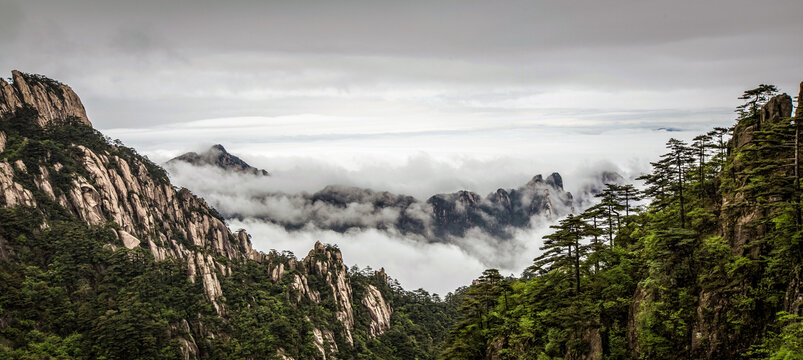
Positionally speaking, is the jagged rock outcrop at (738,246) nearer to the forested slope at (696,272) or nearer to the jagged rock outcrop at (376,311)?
the forested slope at (696,272)

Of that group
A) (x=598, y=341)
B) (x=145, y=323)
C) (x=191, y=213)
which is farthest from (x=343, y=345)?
Result: (x=598, y=341)

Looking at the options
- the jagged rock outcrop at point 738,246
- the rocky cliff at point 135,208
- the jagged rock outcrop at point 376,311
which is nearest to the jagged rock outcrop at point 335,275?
the rocky cliff at point 135,208

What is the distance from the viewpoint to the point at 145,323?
8000 centimetres

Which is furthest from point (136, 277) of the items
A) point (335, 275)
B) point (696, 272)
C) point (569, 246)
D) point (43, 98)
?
point (696, 272)

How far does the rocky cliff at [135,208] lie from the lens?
105 metres

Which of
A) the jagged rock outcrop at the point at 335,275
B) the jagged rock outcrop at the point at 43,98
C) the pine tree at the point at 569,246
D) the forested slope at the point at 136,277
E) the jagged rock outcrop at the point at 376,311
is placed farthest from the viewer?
the jagged rock outcrop at the point at 376,311

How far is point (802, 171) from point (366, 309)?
4834 inches

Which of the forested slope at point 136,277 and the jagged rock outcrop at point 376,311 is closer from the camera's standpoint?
the forested slope at point 136,277

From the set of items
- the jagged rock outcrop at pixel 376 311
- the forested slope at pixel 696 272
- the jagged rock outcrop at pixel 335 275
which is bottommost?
the jagged rock outcrop at pixel 376 311

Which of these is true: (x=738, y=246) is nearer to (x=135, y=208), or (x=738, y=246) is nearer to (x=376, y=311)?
(x=376, y=311)

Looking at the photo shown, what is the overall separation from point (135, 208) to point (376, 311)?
7443cm

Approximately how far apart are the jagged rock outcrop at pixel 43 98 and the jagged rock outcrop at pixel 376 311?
4188 inches

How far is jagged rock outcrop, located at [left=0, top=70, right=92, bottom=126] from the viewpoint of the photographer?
414 feet

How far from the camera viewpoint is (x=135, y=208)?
422 ft
